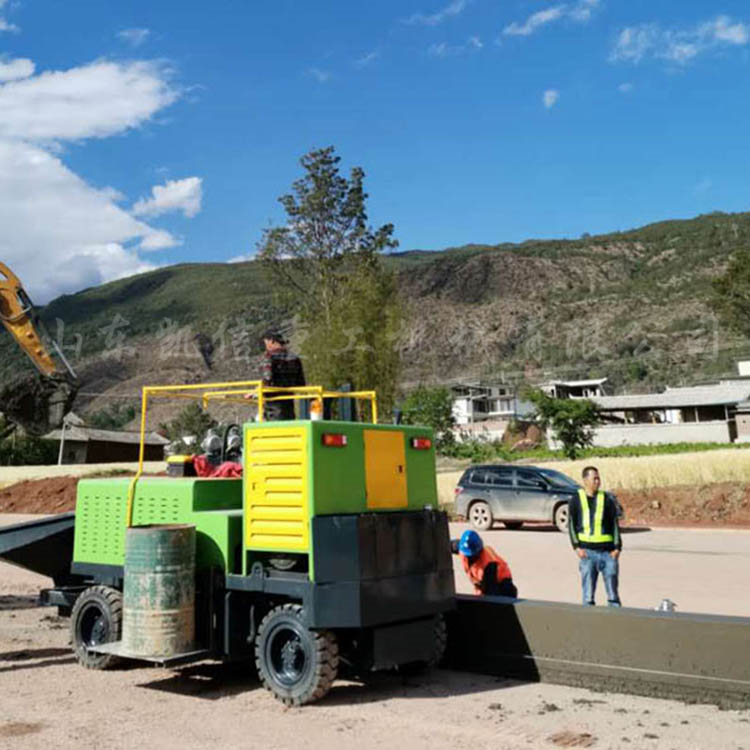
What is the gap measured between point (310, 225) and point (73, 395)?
3028 cm

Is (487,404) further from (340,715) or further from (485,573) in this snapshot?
(340,715)

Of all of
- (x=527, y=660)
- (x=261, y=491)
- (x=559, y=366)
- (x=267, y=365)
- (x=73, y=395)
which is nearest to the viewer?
(x=261, y=491)

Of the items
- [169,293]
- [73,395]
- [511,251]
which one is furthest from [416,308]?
[73,395]

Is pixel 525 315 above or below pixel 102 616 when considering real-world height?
above

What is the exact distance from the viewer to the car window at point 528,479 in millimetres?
23688

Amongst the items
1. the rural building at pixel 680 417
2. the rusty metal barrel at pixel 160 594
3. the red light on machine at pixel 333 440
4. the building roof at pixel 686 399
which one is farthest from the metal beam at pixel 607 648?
the building roof at pixel 686 399

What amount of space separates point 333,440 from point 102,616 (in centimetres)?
318

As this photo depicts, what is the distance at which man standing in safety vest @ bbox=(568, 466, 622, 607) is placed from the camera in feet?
31.1

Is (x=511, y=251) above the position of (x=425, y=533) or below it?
above

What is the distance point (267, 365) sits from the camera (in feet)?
27.4

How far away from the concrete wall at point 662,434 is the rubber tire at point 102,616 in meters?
59.6

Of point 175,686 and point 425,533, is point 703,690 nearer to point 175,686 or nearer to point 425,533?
point 425,533

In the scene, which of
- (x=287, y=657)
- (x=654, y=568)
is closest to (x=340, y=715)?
(x=287, y=657)

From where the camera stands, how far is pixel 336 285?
4531cm
